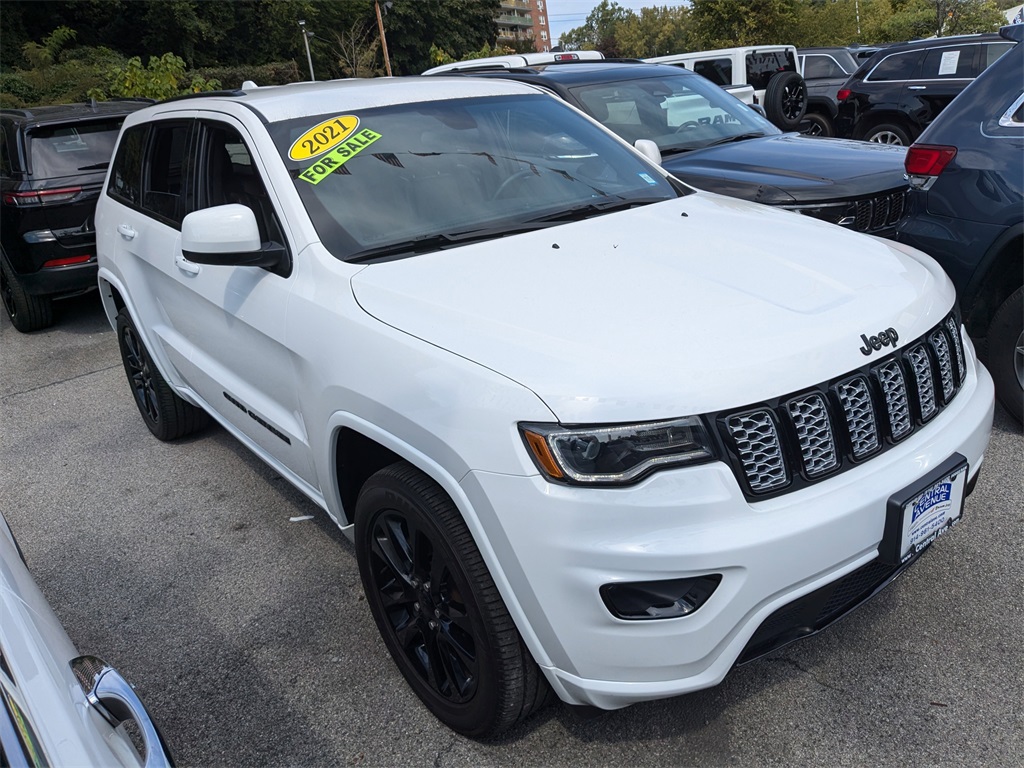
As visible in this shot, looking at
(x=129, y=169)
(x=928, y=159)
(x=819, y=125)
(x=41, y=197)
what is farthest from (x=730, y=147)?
(x=819, y=125)

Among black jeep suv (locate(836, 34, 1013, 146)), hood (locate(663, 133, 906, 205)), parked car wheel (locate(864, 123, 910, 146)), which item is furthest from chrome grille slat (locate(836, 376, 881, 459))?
parked car wheel (locate(864, 123, 910, 146))

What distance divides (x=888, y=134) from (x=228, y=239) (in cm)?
1057

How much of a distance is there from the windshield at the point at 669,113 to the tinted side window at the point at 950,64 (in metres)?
5.48

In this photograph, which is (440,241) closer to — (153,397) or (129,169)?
(129,169)

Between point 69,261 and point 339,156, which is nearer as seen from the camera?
point 339,156

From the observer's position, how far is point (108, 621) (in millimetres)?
3318

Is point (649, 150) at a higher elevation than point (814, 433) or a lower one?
higher

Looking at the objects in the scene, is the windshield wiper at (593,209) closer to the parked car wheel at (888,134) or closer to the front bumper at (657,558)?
the front bumper at (657,558)

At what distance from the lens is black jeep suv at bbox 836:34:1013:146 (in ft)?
34.6

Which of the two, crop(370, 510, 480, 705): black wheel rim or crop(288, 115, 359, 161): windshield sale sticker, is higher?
crop(288, 115, 359, 161): windshield sale sticker

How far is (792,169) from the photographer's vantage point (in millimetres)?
5418

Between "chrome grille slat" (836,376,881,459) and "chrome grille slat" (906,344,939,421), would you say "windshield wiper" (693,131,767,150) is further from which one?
"chrome grille slat" (836,376,881,459)

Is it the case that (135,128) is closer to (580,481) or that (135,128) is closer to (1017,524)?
(580,481)

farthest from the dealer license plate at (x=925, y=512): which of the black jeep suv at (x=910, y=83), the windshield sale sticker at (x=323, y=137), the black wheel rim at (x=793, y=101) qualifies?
the black jeep suv at (x=910, y=83)
